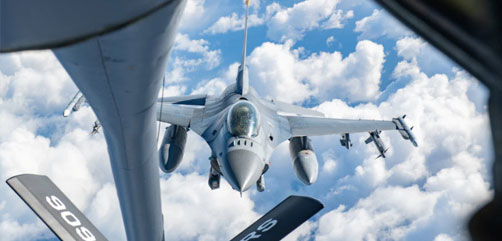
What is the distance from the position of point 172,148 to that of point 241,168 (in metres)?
5.39

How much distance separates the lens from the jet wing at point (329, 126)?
22.8m

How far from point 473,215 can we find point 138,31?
11.6ft

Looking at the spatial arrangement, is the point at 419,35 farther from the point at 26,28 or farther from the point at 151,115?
the point at 151,115

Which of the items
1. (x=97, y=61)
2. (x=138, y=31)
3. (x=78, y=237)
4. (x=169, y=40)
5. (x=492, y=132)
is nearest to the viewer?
(x=492, y=132)

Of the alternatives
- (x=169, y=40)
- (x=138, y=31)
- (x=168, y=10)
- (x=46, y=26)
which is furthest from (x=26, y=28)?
(x=169, y=40)

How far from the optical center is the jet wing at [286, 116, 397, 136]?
22.8m

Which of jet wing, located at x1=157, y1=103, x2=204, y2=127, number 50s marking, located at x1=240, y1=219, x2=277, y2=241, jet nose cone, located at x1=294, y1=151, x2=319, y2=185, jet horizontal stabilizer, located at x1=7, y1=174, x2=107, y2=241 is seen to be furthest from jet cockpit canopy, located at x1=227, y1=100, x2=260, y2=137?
jet horizontal stabilizer, located at x1=7, y1=174, x2=107, y2=241

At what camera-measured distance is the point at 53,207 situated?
9.66m

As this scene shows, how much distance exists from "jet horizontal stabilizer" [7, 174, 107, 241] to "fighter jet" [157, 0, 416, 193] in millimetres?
5479

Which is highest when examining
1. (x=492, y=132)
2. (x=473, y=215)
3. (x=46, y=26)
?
(x=46, y=26)

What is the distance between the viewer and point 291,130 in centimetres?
2270

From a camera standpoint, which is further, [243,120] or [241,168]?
[243,120]

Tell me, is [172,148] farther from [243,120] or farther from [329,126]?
[329,126]

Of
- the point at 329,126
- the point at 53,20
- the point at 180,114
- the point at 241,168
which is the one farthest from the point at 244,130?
the point at 53,20
